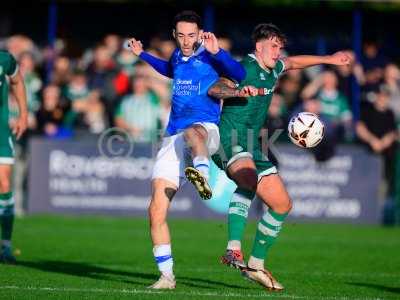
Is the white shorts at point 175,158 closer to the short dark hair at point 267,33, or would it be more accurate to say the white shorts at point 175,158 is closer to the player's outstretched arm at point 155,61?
the player's outstretched arm at point 155,61

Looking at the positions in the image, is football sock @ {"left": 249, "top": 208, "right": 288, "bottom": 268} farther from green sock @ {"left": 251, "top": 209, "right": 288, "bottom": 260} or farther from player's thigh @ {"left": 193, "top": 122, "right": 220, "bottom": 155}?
player's thigh @ {"left": 193, "top": 122, "right": 220, "bottom": 155}

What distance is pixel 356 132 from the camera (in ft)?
68.9

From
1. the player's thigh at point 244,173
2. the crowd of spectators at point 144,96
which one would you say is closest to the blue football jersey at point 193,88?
the player's thigh at point 244,173

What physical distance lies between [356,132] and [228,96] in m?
10.8

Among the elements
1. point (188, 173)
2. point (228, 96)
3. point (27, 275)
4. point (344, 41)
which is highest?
point (344, 41)

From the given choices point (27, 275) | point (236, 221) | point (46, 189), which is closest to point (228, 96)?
point (236, 221)

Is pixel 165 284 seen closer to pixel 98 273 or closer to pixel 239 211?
pixel 239 211

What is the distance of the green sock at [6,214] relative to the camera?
12.9 m

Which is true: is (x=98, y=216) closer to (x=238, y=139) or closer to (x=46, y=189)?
(x=46, y=189)

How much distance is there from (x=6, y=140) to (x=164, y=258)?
129 inches

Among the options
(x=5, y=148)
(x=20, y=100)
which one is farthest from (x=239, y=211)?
(x=20, y=100)

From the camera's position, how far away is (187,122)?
35.1 feet

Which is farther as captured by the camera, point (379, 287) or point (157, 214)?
point (379, 287)

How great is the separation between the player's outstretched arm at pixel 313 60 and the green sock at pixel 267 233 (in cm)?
153
